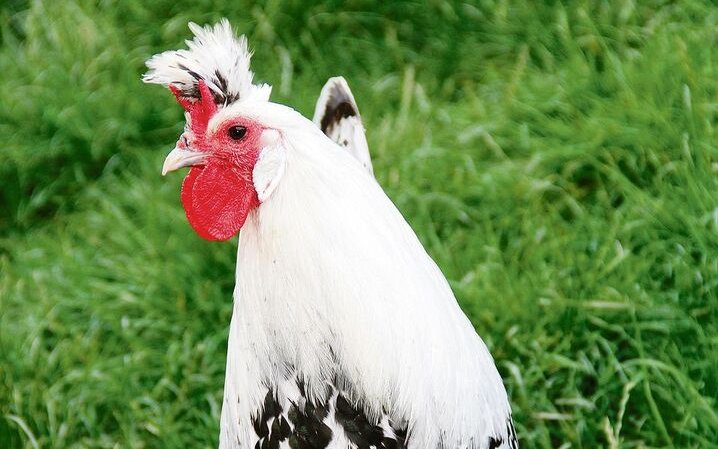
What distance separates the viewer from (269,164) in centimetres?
223

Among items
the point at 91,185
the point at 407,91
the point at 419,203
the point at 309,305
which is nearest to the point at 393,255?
the point at 309,305

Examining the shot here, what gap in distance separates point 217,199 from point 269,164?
0.18 metres

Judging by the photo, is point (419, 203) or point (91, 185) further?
point (91, 185)

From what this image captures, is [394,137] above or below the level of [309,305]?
below

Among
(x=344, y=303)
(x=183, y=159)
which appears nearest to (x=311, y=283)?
(x=344, y=303)

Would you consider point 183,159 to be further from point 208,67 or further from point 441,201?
point 441,201

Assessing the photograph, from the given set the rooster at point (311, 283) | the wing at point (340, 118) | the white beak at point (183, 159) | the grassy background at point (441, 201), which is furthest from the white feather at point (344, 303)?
the grassy background at point (441, 201)

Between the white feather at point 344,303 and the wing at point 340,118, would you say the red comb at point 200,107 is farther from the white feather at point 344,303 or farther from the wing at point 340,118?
the wing at point 340,118

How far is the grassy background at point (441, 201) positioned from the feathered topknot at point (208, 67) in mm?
1424

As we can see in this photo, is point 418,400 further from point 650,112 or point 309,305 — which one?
point 650,112

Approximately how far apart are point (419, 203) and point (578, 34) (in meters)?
1.16

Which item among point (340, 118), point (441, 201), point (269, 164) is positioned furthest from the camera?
point (441, 201)

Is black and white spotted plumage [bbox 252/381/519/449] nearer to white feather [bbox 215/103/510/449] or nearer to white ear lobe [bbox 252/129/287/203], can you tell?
white feather [bbox 215/103/510/449]

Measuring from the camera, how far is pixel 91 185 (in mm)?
4398
